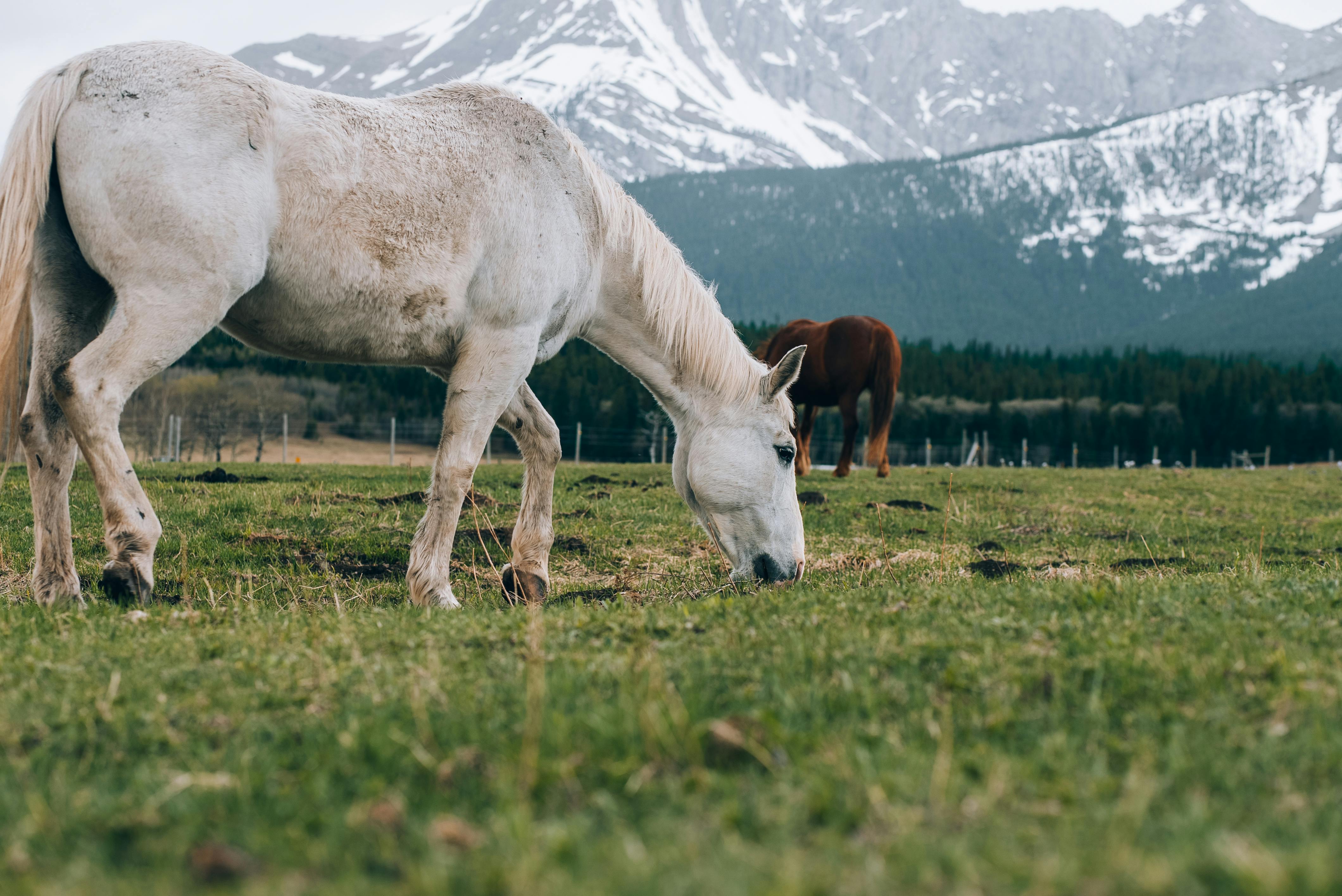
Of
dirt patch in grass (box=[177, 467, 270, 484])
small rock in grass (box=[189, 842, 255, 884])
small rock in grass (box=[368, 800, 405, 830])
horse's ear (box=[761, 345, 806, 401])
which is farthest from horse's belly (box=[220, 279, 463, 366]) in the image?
dirt patch in grass (box=[177, 467, 270, 484])

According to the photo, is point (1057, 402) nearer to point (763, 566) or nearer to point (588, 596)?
point (763, 566)

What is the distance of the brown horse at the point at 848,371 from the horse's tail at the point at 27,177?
36.0ft

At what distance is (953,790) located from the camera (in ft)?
6.12

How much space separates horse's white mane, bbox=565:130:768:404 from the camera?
5.85 metres

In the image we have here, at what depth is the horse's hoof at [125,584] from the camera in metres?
4.24

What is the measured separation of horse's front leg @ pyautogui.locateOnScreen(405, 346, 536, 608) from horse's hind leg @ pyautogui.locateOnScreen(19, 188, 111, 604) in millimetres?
1657

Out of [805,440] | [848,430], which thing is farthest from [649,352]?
[848,430]

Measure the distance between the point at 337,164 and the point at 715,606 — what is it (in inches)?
112

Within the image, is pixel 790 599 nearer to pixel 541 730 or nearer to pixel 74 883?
pixel 541 730

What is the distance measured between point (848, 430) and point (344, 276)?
12.6 meters

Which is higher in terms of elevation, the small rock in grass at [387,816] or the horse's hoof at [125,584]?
the small rock in grass at [387,816]

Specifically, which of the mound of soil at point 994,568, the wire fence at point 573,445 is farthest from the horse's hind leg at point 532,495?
the wire fence at point 573,445

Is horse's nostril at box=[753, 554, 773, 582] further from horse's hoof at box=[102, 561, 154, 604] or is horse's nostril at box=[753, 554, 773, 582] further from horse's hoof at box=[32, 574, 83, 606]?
horse's hoof at box=[32, 574, 83, 606]

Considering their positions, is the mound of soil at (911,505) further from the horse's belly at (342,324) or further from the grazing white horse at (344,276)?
the horse's belly at (342,324)
